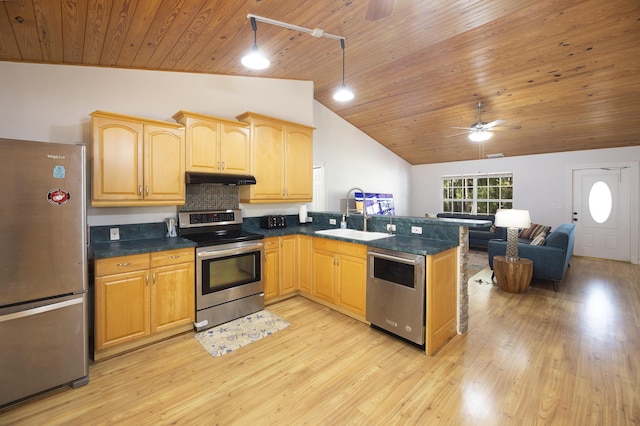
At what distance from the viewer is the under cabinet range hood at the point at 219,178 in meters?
2.93

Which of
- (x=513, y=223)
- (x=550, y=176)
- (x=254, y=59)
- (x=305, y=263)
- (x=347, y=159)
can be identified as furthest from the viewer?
(x=550, y=176)

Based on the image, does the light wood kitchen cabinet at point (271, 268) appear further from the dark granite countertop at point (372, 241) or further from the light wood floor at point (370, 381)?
the light wood floor at point (370, 381)

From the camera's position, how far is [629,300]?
3.58 metres

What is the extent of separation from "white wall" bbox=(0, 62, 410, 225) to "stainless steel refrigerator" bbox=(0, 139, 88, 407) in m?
0.93

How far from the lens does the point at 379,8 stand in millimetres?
1751

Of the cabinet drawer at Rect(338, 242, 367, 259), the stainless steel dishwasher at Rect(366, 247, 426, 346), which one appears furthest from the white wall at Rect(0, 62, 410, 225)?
the stainless steel dishwasher at Rect(366, 247, 426, 346)

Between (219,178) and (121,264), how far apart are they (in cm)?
124

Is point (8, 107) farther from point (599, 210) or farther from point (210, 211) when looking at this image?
point (599, 210)

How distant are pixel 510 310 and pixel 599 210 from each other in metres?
4.63

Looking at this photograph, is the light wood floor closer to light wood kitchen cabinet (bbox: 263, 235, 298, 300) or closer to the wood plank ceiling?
light wood kitchen cabinet (bbox: 263, 235, 298, 300)

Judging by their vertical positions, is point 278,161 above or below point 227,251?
above

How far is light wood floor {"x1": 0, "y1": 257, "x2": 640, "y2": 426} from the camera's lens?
1.74 metres

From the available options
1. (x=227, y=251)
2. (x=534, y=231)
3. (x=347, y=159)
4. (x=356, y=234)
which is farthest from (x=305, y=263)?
(x=534, y=231)

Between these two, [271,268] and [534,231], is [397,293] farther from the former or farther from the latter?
[534,231]
